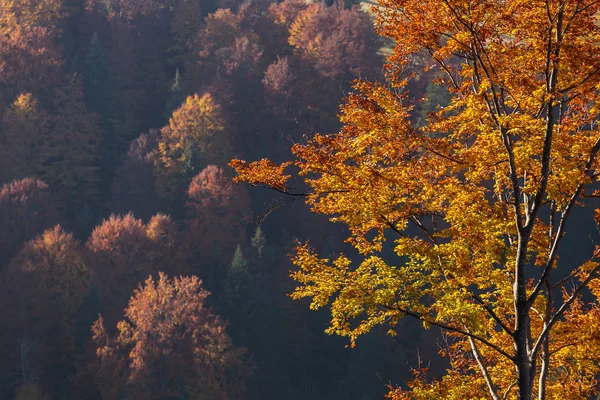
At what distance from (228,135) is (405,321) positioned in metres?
28.9

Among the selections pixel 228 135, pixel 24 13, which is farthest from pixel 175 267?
pixel 24 13

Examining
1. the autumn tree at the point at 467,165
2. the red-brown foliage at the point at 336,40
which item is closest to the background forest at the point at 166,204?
the red-brown foliage at the point at 336,40

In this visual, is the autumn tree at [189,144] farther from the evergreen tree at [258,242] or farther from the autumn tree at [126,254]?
the evergreen tree at [258,242]

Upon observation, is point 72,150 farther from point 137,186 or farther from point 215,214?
point 215,214

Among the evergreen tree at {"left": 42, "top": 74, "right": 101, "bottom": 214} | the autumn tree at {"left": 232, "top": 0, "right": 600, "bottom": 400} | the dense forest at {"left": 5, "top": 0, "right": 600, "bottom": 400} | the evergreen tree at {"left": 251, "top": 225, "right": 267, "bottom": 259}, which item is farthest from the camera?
the evergreen tree at {"left": 42, "top": 74, "right": 101, "bottom": 214}

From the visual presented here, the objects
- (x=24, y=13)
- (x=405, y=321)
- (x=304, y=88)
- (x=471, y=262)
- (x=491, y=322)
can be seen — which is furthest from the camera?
(x=24, y=13)

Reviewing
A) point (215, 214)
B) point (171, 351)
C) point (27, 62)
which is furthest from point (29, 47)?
point (171, 351)

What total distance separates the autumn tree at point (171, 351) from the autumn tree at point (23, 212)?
16.1 meters

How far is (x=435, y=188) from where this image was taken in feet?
39.7

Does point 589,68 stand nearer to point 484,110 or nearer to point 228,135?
point 484,110

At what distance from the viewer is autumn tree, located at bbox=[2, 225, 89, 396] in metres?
55.1

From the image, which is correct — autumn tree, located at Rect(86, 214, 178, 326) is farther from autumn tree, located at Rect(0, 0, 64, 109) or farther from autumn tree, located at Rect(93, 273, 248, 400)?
autumn tree, located at Rect(0, 0, 64, 109)

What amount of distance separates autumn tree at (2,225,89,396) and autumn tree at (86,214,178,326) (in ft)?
5.59

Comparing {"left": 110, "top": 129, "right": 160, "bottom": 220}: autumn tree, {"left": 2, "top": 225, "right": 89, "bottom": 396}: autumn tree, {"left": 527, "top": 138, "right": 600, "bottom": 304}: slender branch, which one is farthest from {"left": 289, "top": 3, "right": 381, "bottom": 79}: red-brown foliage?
{"left": 527, "top": 138, "right": 600, "bottom": 304}: slender branch
